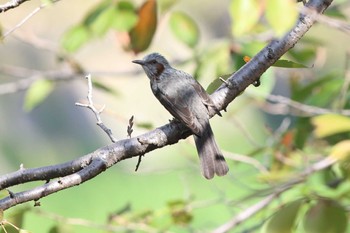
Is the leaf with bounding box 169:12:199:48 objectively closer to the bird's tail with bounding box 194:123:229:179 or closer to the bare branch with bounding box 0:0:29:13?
the bird's tail with bounding box 194:123:229:179

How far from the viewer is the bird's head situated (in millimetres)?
2273

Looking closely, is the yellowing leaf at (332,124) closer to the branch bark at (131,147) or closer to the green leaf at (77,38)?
the branch bark at (131,147)

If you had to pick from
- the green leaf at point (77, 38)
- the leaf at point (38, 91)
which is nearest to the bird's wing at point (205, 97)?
the green leaf at point (77, 38)

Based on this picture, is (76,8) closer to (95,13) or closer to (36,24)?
(36,24)

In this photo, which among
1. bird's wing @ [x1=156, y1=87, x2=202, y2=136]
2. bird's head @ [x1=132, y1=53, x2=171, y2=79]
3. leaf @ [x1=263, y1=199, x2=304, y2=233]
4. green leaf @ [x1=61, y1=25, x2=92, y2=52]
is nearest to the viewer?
leaf @ [x1=263, y1=199, x2=304, y2=233]

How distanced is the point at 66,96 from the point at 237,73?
4.23 metres

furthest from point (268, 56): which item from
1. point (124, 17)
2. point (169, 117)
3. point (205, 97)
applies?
point (169, 117)

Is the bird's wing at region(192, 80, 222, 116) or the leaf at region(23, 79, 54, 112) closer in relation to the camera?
the bird's wing at region(192, 80, 222, 116)

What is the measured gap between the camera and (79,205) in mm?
4320

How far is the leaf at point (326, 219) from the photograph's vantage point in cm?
160

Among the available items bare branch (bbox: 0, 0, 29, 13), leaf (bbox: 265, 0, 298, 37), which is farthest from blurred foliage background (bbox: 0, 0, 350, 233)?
bare branch (bbox: 0, 0, 29, 13)

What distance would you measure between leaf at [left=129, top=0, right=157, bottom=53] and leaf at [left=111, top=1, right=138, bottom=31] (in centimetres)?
2

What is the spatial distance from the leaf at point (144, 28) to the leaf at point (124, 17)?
2cm

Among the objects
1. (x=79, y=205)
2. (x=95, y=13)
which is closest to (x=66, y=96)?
(x=79, y=205)
